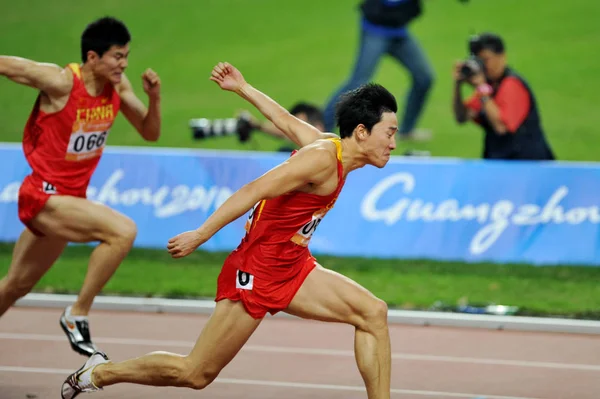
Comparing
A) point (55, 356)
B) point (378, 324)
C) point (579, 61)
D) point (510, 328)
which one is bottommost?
point (55, 356)

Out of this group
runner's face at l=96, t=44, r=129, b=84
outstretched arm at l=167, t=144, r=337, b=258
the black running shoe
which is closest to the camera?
outstretched arm at l=167, t=144, r=337, b=258

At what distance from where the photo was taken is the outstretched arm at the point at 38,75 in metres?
7.90

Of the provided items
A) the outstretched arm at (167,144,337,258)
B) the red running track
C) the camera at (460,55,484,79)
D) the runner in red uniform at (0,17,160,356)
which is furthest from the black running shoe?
the camera at (460,55,484,79)

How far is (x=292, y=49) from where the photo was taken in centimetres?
2270

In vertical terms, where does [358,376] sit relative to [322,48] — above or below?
below

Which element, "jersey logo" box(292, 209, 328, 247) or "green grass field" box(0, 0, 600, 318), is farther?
"green grass field" box(0, 0, 600, 318)

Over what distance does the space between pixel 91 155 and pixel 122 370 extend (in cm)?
210

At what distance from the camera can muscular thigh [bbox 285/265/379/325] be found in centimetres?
663

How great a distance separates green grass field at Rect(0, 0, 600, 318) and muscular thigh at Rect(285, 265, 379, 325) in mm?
10897

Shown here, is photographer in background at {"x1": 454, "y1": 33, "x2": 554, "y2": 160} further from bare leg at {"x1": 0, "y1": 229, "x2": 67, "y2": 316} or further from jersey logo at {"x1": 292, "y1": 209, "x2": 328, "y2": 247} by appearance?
jersey logo at {"x1": 292, "y1": 209, "x2": 328, "y2": 247}

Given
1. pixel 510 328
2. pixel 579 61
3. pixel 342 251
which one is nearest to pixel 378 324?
pixel 510 328

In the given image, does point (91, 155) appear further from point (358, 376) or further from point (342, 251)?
point (342, 251)

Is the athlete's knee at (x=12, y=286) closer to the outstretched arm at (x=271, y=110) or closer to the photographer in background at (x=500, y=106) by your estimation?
the outstretched arm at (x=271, y=110)

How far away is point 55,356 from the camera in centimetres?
890
